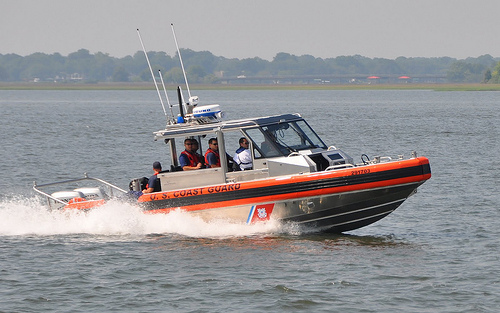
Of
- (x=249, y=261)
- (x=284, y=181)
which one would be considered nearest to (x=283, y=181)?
(x=284, y=181)

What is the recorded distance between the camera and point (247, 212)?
51.2ft

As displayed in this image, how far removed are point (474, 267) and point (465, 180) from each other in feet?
36.9

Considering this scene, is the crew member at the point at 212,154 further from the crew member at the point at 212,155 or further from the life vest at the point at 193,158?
the life vest at the point at 193,158

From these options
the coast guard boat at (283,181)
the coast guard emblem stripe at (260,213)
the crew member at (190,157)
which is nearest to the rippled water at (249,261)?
the coast guard emblem stripe at (260,213)

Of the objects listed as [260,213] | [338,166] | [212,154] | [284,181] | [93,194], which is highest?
[212,154]

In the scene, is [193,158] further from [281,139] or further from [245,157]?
[281,139]

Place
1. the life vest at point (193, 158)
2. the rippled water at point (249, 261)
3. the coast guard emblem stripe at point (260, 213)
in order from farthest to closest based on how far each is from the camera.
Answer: the life vest at point (193, 158), the coast guard emblem stripe at point (260, 213), the rippled water at point (249, 261)

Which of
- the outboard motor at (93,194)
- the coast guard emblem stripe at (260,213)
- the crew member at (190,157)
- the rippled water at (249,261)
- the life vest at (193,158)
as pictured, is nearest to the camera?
the rippled water at (249,261)

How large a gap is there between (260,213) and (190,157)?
187 centimetres

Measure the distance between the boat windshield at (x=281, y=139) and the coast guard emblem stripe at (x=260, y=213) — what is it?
0.98 metres

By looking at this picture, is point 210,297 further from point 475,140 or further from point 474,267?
point 475,140

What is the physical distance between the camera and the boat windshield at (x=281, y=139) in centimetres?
1571

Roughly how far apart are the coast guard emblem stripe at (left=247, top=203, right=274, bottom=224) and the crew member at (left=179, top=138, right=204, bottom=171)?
140 cm

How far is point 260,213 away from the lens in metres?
15.6
